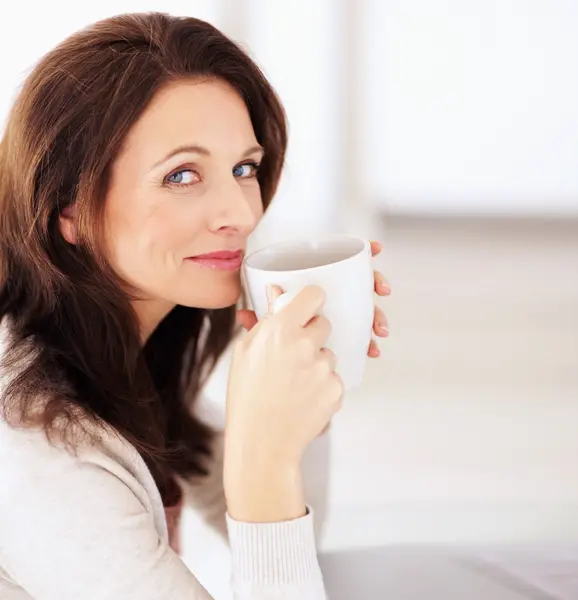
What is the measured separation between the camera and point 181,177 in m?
0.77

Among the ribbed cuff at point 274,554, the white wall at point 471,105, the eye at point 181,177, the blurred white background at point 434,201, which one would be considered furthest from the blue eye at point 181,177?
the white wall at point 471,105

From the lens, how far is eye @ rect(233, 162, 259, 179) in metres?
0.85

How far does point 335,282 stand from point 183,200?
177 mm

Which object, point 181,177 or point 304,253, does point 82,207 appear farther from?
point 304,253

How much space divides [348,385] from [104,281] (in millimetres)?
271

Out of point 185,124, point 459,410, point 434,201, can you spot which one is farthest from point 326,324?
point 434,201

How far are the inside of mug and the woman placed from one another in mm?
31

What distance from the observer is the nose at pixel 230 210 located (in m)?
0.77

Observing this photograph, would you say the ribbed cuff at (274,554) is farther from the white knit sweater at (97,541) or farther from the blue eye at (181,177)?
the blue eye at (181,177)

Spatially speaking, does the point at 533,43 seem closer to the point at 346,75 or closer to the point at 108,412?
the point at 346,75

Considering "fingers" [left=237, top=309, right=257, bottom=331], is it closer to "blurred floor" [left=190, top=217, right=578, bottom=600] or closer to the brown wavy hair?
the brown wavy hair

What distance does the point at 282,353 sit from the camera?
0.69 m

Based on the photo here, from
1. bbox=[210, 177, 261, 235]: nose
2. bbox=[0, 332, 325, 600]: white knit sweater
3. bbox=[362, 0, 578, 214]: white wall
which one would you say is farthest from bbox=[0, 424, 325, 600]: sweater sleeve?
bbox=[362, 0, 578, 214]: white wall

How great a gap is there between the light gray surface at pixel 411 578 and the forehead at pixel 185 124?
444mm
